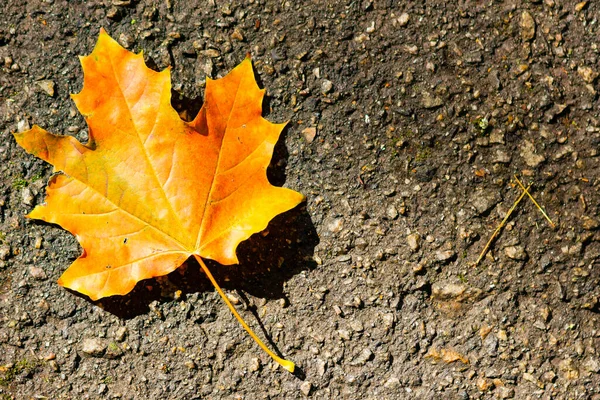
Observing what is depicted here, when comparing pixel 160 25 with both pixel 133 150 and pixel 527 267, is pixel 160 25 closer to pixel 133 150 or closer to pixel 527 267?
pixel 133 150

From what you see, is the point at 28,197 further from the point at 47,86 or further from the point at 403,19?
the point at 403,19

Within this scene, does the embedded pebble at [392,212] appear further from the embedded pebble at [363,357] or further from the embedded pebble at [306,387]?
the embedded pebble at [306,387]

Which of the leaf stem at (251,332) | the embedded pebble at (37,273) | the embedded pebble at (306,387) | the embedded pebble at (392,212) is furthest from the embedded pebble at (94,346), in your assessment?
the embedded pebble at (392,212)

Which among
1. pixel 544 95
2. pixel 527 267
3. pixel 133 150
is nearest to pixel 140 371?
pixel 133 150

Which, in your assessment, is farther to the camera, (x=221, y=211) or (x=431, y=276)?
(x=431, y=276)

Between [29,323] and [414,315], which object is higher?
[29,323]
